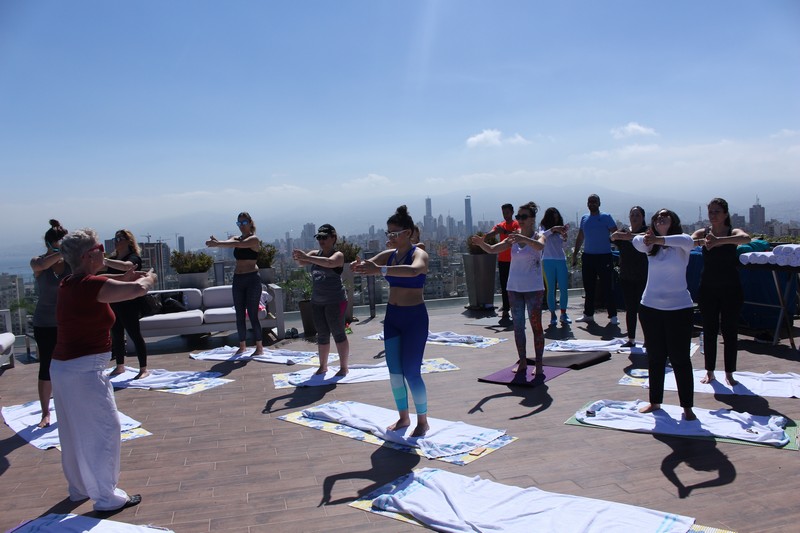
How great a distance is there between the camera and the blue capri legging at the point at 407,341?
438cm

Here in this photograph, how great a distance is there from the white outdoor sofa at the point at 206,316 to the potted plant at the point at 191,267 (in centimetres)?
43

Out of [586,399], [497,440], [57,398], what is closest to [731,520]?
[497,440]

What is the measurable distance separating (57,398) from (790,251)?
6753 mm

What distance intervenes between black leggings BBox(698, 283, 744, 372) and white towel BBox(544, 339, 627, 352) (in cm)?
174

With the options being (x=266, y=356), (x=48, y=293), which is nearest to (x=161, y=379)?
(x=266, y=356)

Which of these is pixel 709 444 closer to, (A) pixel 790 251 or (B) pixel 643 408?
(B) pixel 643 408

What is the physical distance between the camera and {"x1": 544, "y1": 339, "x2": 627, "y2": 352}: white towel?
739cm

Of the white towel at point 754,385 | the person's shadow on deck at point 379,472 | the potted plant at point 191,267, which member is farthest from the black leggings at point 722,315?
the potted plant at point 191,267

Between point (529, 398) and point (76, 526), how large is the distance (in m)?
3.65

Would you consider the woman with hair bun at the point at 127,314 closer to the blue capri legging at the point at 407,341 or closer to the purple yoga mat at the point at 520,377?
the blue capri legging at the point at 407,341

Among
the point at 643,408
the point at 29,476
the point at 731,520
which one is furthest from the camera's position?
the point at 643,408

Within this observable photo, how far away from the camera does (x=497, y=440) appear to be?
4.34m

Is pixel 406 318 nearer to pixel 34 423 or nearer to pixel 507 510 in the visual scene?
pixel 507 510

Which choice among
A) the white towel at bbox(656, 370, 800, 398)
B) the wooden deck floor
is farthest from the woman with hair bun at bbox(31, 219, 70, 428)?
the white towel at bbox(656, 370, 800, 398)
